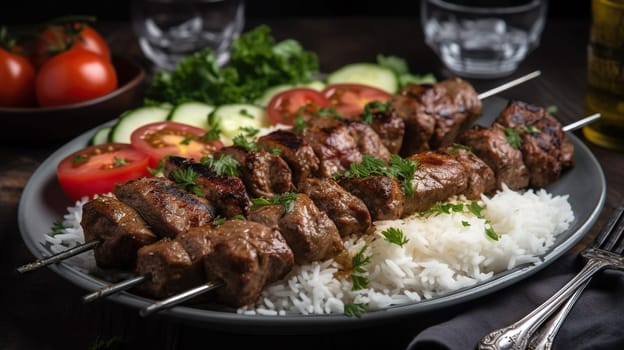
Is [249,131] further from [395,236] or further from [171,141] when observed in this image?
[395,236]

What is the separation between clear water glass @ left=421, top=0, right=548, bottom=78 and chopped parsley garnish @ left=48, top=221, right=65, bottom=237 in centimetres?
414

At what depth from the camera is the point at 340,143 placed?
459 centimetres

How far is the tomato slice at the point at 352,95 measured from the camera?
605cm

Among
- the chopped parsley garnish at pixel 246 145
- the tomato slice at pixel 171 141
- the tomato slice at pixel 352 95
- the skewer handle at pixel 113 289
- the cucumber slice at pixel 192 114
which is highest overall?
the skewer handle at pixel 113 289

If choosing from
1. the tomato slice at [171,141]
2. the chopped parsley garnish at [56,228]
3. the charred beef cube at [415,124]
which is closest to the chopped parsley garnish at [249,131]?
the tomato slice at [171,141]

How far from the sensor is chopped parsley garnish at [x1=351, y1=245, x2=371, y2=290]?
3.67 metres

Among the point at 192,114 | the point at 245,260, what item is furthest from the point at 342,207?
the point at 192,114

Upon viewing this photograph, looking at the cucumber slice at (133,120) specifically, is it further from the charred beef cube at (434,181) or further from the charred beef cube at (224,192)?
the charred beef cube at (434,181)

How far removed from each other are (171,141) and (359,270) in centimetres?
198

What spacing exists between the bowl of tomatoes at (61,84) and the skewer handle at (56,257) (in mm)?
2432

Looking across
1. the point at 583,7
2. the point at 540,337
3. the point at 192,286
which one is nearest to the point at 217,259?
the point at 192,286

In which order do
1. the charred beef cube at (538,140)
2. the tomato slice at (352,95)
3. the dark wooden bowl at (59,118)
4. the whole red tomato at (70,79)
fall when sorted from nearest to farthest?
the charred beef cube at (538,140) < the dark wooden bowl at (59,118) < the tomato slice at (352,95) < the whole red tomato at (70,79)

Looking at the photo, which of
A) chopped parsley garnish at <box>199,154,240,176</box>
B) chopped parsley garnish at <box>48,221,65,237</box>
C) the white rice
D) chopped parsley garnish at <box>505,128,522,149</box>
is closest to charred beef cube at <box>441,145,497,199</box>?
the white rice

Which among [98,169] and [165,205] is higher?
[165,205]
